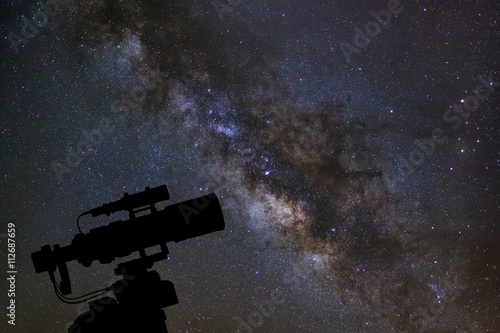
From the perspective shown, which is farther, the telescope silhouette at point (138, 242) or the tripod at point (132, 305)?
the telescope silhouette at point (138, 242)

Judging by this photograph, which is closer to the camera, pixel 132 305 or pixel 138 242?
pixel 132 305

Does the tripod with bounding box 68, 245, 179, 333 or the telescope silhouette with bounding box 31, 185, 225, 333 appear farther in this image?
the telescope silhouette with bounding box 31, 185, 225, 333

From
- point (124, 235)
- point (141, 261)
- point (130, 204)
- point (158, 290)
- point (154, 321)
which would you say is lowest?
point (154, 321)

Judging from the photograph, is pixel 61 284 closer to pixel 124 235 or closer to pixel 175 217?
pixel 124 235

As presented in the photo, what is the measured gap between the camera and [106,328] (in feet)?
8.65

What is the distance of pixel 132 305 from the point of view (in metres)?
2.78

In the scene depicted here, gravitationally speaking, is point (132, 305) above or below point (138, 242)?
below

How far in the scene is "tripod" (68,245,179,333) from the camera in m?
2.67

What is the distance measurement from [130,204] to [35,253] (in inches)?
33.9

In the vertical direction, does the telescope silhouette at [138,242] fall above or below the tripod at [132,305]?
above

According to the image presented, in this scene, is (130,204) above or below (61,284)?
above

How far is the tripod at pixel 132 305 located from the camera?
2670 millimetres

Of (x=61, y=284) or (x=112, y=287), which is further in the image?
(x=61, y=284)

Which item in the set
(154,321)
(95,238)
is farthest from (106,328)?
(95,238)
